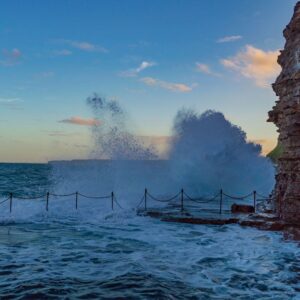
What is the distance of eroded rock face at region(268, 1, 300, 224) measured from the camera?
1452cm

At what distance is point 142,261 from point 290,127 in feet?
26.6

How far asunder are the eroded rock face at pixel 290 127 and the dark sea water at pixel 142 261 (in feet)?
5.85

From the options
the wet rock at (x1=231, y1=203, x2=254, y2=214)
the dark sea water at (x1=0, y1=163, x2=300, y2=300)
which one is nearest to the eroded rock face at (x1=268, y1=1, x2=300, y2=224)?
the dark sea water at (x1=0, y1=163, x2=300, y2=300)

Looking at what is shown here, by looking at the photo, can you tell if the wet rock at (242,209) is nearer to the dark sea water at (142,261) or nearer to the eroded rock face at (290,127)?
the eroded rock face at (290,127)

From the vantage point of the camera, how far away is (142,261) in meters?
9.71

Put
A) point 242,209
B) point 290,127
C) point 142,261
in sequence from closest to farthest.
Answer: point 142,261 → point 290,127 → point 242,209

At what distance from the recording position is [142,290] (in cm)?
742

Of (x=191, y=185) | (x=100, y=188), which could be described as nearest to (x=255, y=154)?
(x=191, y=185)

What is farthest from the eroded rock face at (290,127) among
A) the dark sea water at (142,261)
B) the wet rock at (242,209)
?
the wet rock at (242,209)

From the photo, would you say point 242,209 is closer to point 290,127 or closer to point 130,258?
point 290,127

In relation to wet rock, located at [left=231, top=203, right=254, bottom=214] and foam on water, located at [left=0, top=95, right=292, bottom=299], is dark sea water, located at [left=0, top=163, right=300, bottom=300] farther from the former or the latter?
wet rock, located at [left=231, top=203, right=254, bottom=214]

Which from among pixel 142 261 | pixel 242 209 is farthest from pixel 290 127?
pixel 142 261

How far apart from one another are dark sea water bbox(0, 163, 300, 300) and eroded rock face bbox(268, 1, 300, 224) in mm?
1782

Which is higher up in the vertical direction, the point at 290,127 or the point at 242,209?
the point at 290,127
